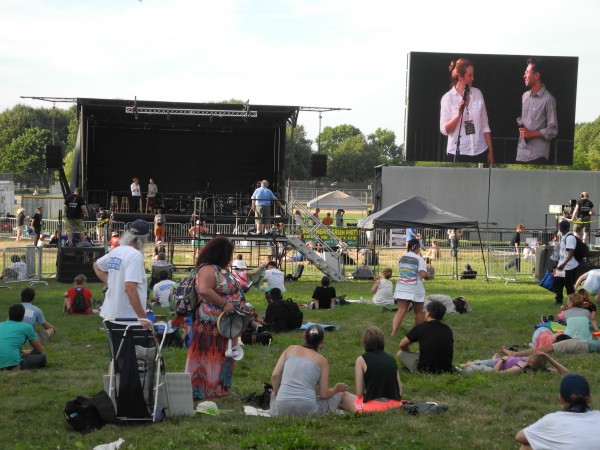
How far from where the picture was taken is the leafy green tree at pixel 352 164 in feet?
328

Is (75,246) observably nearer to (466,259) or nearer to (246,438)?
(466,259)

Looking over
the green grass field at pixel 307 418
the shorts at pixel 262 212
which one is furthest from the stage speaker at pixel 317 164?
the green grass field at pixel 307 418

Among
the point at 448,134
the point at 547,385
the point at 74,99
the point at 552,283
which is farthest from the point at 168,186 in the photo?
the point at 547,385

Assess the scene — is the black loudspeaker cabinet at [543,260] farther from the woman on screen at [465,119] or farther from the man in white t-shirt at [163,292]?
the woman on screen at [465,119]

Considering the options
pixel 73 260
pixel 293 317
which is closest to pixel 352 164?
pixel 73 260

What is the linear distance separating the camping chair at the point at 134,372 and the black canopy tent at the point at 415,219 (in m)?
16.2

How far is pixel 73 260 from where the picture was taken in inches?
834

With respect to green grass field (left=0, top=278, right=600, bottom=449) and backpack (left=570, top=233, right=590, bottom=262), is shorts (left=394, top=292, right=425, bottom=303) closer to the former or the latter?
green grass field (left=0, top=278, right=600, bottom=449)

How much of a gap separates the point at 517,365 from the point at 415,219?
44.4 feet

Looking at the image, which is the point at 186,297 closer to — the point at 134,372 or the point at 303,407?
the point at 134,372

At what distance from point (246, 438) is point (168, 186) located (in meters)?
29.7

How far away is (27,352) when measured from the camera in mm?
10336

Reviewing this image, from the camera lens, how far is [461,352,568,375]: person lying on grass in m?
9.70

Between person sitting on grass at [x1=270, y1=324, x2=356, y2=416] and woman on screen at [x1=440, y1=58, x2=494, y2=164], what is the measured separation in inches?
1281
